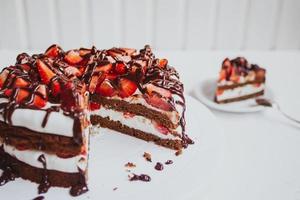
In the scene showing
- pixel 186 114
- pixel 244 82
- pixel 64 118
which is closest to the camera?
pixel 64 118

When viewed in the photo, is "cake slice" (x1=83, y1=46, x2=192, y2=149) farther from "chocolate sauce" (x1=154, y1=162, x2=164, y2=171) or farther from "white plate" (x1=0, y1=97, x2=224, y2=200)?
"chocolate sauce" (x1=154, y1=162, x2=164, y2=171)

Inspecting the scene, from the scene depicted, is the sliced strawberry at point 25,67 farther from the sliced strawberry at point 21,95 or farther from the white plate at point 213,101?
the white plate at point 213,101

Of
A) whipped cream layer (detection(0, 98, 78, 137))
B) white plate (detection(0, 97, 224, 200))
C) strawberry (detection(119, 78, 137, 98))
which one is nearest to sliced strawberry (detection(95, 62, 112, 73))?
strawberry (detection(119, 78, 137, 98))

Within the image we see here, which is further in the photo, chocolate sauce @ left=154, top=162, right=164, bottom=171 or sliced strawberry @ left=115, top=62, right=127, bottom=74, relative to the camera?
sliced strawberry @ left=115, top=62, right=127, bottom=74

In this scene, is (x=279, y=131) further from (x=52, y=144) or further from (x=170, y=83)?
(x=52, y=144)

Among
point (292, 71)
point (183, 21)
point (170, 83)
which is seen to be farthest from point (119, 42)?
point (170, 83)

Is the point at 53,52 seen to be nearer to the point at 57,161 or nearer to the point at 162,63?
the point at 162,63

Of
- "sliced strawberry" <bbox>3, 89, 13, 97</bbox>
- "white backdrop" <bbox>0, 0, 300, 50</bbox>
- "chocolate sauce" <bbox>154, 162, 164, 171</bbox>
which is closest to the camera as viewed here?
"sliced strawberry" <bbox>3, 89, 13, 97</bbox>
